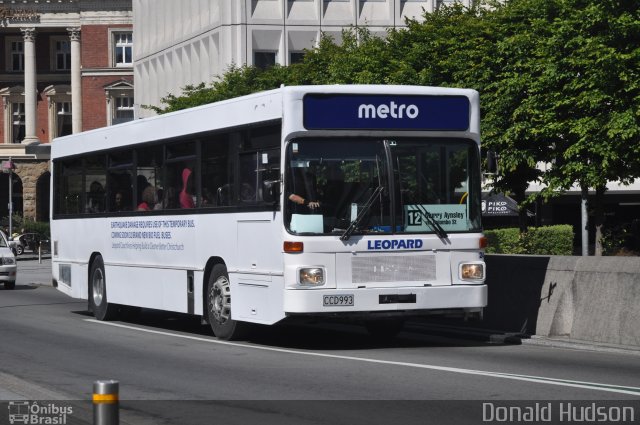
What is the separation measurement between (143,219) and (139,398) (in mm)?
8459

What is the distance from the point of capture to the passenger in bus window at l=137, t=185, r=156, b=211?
20.0m

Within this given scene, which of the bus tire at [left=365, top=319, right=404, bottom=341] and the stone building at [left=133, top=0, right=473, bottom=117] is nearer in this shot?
the bus tire at [left=365, top=319, right=404, bottom=341]

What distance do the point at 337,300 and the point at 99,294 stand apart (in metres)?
7.87

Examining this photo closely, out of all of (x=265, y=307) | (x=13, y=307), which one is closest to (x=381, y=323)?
(x=265, y=307)

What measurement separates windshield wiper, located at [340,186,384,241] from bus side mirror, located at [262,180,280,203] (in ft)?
2.96

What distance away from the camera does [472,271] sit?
16297 millimetres

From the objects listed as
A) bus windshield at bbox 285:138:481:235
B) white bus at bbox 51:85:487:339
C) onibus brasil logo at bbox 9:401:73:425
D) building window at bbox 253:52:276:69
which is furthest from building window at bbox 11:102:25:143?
onibus brasil logo at bbox 9:401:73:425

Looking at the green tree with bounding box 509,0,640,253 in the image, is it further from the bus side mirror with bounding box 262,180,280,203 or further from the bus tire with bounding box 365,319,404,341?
the bus side mirror with bounding box 262,180,280,203

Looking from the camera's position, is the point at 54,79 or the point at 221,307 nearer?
the point at 221,307

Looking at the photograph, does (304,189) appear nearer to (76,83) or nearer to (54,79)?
(76,83)

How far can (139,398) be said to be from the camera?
12.1m

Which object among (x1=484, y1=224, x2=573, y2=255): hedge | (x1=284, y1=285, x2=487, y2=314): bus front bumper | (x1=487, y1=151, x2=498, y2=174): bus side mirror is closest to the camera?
(x1=284, y1=285, x2=487, y2=314): bus front bumper

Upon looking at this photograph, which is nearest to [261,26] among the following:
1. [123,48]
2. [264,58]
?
[264,58]

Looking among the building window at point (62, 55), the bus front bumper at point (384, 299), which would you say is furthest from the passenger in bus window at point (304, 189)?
the building window at point (62, 55)
